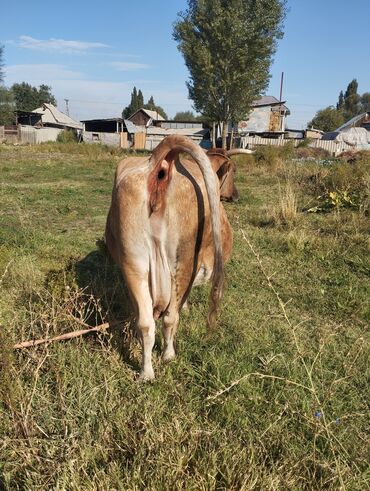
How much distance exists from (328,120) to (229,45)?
4670 cm

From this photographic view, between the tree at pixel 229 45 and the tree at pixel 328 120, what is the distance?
42944 millimetres

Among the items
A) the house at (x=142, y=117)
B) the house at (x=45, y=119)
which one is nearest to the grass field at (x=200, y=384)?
the house at (x=45, y=119)

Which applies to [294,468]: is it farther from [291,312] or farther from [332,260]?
[332,260]

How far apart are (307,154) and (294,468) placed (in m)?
25.4

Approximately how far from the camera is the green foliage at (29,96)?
88.8 meters

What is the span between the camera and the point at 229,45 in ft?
96.5

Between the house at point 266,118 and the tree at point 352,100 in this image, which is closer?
the house at point 266,118

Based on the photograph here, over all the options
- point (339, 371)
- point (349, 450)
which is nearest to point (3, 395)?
point (349, 450)

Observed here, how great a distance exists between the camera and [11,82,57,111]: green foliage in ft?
291

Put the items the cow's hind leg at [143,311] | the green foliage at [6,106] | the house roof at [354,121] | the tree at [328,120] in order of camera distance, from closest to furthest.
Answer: the cow's hind leg at [143,311] < the house roof at [354,121] < the green foliage at [6,106] < the tree at [328,120]

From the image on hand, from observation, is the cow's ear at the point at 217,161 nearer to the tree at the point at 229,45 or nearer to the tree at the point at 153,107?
the tree at the point at 229,45

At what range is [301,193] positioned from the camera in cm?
1185

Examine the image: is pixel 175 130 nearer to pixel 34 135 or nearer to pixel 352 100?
pixel 34 135

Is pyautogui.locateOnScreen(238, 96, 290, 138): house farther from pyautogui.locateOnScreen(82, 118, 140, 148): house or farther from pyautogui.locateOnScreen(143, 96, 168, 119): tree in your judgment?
pyautogui.locateOnScreen(143, 96, 168, 119): tree
